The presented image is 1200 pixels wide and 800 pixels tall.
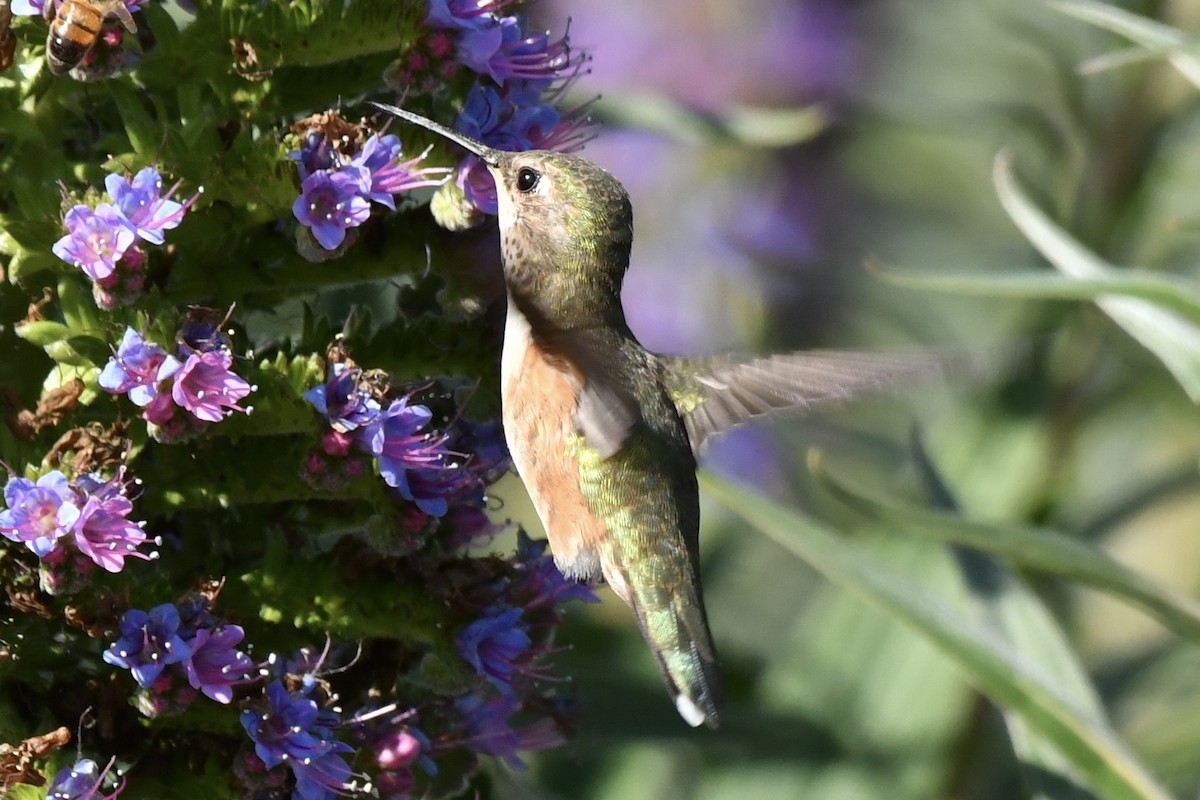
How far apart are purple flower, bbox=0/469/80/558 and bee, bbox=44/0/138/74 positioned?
0.78 meters

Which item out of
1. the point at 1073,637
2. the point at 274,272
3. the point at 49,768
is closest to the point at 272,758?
the point at 49,768

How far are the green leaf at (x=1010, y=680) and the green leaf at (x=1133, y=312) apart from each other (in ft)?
2.37

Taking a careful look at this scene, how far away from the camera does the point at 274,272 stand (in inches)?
134

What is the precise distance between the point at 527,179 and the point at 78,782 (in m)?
1.47

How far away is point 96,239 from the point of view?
307 cm

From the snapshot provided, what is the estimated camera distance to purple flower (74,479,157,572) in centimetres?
298

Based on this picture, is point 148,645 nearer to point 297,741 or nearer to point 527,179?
point 297,741

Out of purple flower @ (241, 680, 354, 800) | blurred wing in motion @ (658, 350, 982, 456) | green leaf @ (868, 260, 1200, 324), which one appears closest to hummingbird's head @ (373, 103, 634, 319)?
blurred wing in motion @ (658, 350, 982, 456)

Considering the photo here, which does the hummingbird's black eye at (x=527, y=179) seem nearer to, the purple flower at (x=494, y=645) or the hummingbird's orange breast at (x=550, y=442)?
the hummingbird's orange breast at (x=550, y=442)

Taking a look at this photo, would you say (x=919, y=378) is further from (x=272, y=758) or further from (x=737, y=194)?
(x=737, y=194)

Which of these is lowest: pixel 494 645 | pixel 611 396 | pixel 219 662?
pixel 494 645

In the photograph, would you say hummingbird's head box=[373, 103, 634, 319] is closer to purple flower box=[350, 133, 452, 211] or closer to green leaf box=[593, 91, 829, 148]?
purple flower box=[350, 133, 452, 211]

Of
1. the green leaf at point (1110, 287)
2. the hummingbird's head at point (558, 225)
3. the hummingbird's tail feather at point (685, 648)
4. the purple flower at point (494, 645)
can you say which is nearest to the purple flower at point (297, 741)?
the purple flower at point (494, 645)

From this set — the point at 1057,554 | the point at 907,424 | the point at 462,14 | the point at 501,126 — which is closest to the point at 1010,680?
the point at 1057,554
